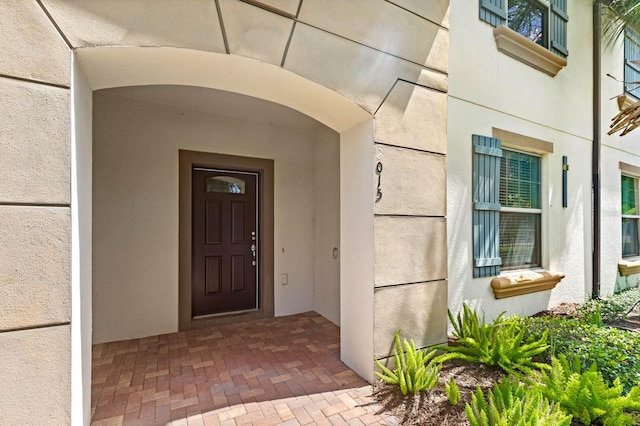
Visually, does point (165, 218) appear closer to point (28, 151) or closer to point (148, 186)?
point (148, 186)

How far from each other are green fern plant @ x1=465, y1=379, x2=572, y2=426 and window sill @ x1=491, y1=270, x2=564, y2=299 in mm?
1928

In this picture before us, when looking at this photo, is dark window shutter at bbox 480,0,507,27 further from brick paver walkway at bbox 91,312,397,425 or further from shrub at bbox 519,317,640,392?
brick paver walkway at bbox 91,312,397,425

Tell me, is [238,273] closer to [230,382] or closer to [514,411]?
[230,382]

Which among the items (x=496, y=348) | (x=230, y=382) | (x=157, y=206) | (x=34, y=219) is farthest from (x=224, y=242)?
(x=496, y=348)

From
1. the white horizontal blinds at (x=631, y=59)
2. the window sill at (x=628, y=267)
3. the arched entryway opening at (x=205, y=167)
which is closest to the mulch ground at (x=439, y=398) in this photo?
A: the arched entryway opening at (x=205, y=167)

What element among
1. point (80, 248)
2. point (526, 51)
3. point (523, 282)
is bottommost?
point (523, 282)

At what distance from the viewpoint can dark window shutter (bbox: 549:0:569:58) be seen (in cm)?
423

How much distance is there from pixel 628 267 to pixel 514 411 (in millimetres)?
5918

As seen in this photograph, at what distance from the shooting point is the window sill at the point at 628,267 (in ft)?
17.6

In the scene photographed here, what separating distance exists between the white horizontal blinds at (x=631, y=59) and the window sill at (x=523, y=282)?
4173mm

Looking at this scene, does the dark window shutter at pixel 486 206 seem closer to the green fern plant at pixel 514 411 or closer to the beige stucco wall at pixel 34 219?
the green fern plant at pixel 514 411

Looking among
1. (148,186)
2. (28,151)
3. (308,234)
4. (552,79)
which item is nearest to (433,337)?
(308,234)

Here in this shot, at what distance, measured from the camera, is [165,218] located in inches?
141

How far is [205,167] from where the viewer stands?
390 cm
